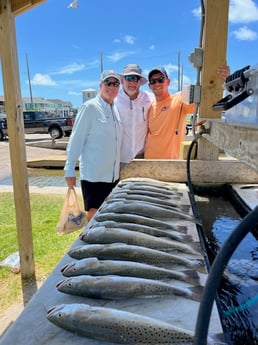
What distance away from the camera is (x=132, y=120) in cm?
439

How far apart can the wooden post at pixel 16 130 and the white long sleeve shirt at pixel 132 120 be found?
148 cm

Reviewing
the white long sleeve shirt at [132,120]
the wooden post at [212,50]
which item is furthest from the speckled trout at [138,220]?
the wooden post at [212,50]

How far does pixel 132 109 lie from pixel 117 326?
351 cm

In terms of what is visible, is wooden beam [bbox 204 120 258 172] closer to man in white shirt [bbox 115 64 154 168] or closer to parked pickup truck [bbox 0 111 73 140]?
man in white shirt [bbox 115 64 154 168]

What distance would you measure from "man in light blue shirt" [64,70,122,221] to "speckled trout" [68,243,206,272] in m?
1.91

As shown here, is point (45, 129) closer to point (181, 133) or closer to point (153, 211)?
point (181, 133)

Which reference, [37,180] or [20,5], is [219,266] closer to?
[20,5]

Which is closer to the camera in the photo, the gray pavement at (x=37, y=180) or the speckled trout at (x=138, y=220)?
the speckled trout at (x=138, y=220)

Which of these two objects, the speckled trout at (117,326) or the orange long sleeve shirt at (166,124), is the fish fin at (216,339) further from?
the orange long sleeve shirt at (166,124)

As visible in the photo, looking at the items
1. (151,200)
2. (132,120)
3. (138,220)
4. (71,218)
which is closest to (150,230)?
(138,220)

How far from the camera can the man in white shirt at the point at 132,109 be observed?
4281mm

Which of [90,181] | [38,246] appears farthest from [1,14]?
[38,246]

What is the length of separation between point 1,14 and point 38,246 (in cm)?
331

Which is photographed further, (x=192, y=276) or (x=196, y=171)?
(x=196, y=171)
